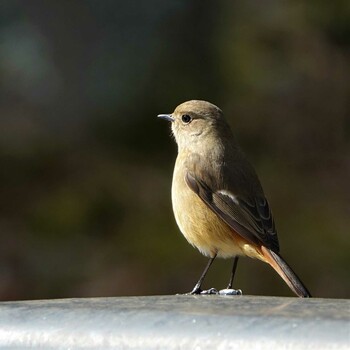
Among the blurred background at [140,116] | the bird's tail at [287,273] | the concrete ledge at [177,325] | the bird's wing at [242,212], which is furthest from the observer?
the blurred background at [140,116]

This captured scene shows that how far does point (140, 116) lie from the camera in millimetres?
9438

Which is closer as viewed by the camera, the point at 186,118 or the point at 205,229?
the point at 205,229

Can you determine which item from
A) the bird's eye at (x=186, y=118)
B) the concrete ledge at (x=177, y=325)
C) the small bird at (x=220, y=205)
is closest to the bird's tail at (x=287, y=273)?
the small bird at (x=220, y=205)

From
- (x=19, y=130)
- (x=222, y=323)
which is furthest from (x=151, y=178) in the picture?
(x=222, y=323)

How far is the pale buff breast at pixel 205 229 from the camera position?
16.3 feet

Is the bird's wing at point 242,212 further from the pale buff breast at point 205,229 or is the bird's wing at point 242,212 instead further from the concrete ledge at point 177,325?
the concrete ledge at point 177,325

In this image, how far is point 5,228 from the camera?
923cm

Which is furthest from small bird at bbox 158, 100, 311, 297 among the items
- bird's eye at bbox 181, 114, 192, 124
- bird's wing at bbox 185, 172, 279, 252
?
bird's eye at bbox 181, 114, 192, 124

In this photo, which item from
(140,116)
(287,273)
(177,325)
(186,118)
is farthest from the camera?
(140,116)

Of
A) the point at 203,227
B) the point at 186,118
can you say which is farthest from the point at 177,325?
the point at 186,118

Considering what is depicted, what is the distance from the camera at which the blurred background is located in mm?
8984

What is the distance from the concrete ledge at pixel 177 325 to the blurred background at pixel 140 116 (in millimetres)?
6286

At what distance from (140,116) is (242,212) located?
4524 mm

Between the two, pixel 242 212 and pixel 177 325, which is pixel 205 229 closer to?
pixel 242 212
